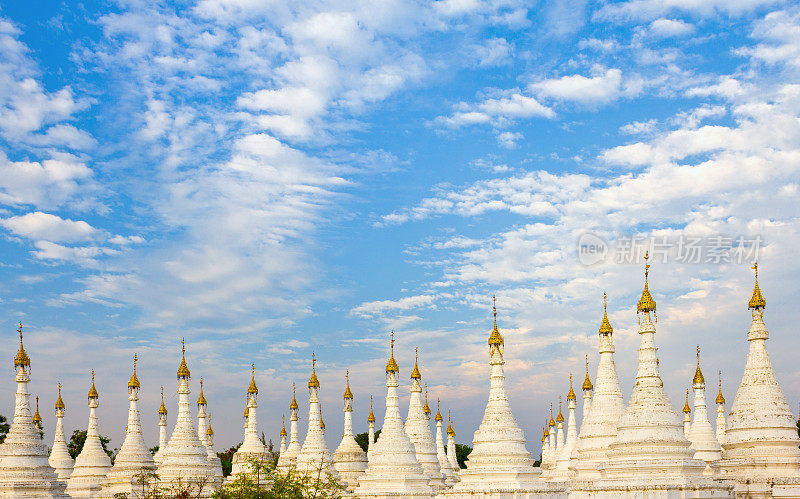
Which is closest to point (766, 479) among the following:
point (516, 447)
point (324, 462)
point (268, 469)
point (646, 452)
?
point (646, 452)

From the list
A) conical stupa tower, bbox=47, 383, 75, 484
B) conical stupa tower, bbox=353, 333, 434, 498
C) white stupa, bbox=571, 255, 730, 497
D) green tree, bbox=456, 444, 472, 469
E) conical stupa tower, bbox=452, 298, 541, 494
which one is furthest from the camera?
green tree, bbox=456, 444, 472, 469

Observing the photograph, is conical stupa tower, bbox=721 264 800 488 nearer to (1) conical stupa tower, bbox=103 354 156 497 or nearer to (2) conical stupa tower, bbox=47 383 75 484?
(1) conical stupa tower, bbox=103 354 156 497

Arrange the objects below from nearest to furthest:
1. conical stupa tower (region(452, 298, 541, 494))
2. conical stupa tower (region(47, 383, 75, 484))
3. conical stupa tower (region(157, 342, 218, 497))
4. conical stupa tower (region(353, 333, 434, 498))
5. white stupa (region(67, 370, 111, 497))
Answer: conical stupa tower (region(452, 298, 541, 494)) < conical stupa tower (region(353, 333, 434, 498)) < conical stupa tower (region(157, 342, 218, 497)) < white stupa (region(67, 370, 111, 497)) < conical stupa tower (region(47, 383, 75, 484))

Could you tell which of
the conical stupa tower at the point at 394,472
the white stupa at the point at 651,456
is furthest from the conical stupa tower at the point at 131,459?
the white stupa at the point at 651,456

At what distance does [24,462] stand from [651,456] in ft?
128

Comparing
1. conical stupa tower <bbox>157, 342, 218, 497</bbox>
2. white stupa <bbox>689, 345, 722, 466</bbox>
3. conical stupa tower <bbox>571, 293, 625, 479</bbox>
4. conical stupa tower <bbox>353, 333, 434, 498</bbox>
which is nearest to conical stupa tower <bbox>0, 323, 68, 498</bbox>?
conical stupa tower <bbox>157, 342, 218, 497</bbox>

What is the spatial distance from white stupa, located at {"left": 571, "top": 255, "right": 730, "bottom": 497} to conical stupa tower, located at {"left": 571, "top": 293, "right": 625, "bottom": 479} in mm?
8971

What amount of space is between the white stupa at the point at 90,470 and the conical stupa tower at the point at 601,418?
38.0 meters

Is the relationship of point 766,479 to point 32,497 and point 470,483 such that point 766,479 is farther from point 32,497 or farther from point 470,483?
point 32,497

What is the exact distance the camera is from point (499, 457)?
46469 millimetres

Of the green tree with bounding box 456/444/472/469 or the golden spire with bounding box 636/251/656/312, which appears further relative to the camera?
the green tree with bounding box 456/444/472/469

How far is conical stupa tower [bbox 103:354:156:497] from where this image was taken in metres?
64.2

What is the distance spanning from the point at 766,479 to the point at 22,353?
47747 mm

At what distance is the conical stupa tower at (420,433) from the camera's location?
63375 millimetres
